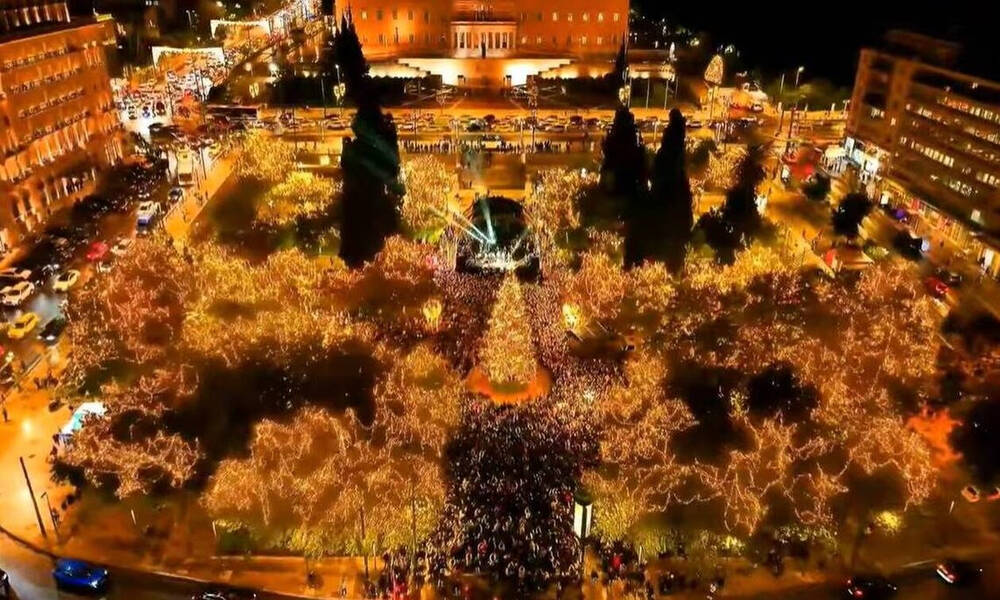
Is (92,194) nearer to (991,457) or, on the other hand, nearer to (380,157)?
(380,157)

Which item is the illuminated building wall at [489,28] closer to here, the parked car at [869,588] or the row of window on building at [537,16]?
the row of window on building at [537,16]

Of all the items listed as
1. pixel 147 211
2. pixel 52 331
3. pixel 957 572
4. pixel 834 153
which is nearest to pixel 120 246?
pixel 147 211

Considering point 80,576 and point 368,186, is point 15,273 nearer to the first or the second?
point 368,186

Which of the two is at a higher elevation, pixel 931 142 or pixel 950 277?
pixel 931 142

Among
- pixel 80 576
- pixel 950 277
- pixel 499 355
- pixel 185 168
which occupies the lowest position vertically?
pixel 80 576

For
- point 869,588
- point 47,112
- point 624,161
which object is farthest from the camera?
point 47,112

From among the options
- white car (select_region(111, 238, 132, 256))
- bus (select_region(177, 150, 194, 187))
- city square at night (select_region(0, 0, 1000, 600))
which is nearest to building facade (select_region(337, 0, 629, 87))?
city square at night (select_region(0, 0, 1000, 600))
